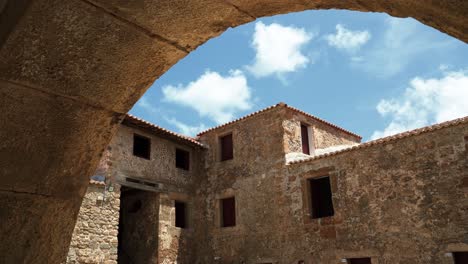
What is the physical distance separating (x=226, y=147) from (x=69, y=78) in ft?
47.8

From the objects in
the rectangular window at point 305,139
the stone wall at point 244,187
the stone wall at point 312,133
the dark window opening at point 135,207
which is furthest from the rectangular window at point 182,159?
the rectangular window at point 305,139

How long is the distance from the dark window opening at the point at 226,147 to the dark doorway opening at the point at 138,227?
10.5ft

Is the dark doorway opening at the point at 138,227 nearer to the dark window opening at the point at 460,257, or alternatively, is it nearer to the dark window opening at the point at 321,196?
the dark window opening at the point at 321,196

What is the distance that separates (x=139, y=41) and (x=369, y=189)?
1099cm

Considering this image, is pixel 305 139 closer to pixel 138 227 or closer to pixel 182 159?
pixel 182 159

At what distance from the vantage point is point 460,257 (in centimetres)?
1030

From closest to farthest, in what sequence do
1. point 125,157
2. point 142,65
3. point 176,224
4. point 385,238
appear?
1. point 142,65
2. point 385,238
3. point 125,157
4. point 176,224

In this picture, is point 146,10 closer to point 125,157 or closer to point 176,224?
point 125,157

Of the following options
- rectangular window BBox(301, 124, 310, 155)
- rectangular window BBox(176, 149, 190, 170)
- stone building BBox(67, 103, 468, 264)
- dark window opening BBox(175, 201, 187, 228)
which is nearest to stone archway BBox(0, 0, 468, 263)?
stone building BBox(67, 103, 468, 264)

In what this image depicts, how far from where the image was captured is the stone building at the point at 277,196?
1086 cm

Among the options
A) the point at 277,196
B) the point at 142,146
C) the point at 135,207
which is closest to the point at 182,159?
the point at 142,146

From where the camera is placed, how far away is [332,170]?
13.0m

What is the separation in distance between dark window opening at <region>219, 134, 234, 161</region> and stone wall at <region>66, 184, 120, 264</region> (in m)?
4.70

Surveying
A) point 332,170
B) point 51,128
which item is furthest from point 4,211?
point 332,170
